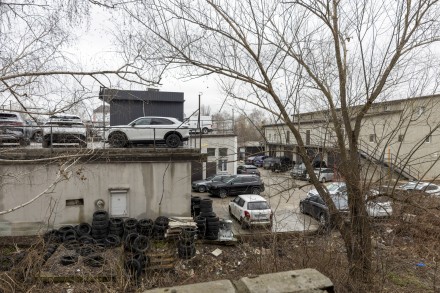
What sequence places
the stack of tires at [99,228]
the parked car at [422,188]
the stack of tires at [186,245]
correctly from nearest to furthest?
the parked car at [422,188]
the stack of tires at [186,245]
the stack of tires at [99,228]

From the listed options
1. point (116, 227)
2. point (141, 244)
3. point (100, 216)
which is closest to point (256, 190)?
point (141, 244)

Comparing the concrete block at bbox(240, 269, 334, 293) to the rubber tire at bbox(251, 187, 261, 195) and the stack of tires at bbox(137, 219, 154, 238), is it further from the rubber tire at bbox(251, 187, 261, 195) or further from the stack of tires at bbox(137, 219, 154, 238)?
the rubber tire at bbox(251, 187, 261, 195)

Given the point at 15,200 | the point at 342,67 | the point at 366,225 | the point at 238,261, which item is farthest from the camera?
the point at 15,200

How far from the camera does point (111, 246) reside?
405 inches

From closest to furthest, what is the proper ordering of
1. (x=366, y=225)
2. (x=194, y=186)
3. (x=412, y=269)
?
(x=366, y=225), (x=412, y=269), (x=194, y=186)

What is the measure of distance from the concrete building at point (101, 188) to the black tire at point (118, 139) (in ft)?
4.75

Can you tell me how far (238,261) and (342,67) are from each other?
7.19 meters

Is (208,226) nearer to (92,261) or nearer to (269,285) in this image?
(92,261)

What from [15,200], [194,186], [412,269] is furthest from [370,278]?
[194,186]

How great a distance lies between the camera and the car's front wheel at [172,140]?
43.3 feet

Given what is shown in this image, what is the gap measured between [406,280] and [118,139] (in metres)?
11.4

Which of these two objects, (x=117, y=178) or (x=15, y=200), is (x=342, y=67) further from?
(x=15, y=200)

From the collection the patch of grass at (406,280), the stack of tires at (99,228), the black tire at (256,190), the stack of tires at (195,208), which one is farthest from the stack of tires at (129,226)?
the patch of grass at (406,280)

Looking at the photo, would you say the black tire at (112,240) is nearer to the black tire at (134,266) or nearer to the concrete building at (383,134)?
the black tire at (134,266)
